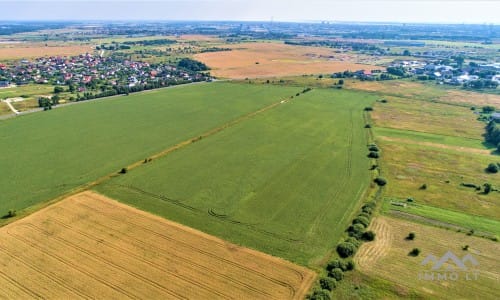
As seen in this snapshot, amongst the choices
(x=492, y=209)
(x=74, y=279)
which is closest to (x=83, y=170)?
(x=74, y=279)

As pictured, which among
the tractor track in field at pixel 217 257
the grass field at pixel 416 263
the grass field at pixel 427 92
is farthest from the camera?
the grass field at pixel 427 92

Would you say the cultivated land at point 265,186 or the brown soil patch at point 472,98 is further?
the brown soil patch at point 472,98

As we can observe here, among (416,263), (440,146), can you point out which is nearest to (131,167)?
(416,263)

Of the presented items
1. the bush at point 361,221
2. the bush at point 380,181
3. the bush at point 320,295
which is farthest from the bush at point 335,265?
the bush at point 380,181


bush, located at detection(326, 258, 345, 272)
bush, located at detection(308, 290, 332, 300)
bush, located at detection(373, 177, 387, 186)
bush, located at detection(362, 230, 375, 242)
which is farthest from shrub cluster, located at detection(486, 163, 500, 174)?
bush, located at detection(308, 290, 332, 300)

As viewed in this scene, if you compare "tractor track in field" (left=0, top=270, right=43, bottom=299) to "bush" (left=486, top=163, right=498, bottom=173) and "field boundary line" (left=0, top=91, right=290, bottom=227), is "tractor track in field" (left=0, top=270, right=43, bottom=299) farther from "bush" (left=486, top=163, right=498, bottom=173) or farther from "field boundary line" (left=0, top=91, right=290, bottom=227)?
"bush" (left=486, top=163, right=498, bottom=173)

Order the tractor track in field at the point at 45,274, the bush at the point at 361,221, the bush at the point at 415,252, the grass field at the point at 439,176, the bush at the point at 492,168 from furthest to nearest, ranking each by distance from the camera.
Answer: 1. the bush at the point at 492,168
2. the grass field at the point at 439,176
3. the bush at the point at 361,221
4. the bush at the point at 415,252
5. the tractor track in field at the point at 45,274

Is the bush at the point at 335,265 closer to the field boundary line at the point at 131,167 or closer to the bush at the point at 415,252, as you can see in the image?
the bush at the point at 415,252

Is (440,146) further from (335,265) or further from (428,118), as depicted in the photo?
(335,265)
